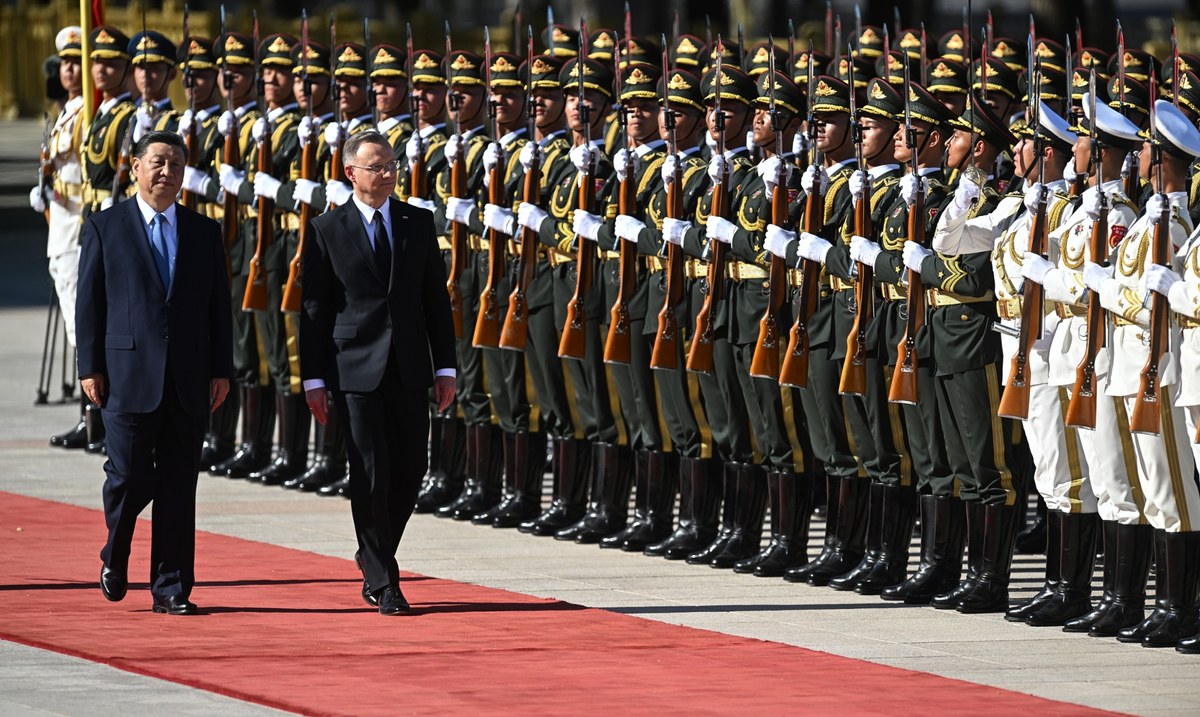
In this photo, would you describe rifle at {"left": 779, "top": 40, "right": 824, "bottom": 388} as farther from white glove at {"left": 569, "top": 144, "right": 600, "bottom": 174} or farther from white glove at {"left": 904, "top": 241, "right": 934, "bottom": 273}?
white glove at {"left": 569, "top": 144, "right": 600, "bottom": 174}

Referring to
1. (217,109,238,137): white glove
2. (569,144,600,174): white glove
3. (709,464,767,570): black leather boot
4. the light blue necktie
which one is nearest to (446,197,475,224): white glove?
(569,144,600,174): white glove

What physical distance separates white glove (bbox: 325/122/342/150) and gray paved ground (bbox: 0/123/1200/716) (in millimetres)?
1641

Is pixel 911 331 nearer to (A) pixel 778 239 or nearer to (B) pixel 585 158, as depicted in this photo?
(A) pixel 778 239

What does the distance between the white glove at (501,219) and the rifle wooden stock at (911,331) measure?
2373 mm

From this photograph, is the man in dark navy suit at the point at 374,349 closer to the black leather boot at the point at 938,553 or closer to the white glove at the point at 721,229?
the white glove at the point at 721,229

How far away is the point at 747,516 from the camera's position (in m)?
10.4

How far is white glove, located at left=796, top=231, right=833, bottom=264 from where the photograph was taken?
Result: 977 cm

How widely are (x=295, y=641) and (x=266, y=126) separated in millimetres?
4462

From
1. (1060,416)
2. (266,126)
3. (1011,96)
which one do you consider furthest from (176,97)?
(1060,416)

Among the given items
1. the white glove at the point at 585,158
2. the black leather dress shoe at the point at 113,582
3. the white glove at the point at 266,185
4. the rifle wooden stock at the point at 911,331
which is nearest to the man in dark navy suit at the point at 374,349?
the black leather dress shoe at the point at 113,582

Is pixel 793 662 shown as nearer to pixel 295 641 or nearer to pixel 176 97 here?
pixel 295 641

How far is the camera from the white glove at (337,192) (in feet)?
38.6

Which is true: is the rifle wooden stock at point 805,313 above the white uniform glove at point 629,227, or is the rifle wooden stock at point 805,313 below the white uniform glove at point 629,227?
below

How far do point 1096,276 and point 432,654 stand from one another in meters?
2.45
